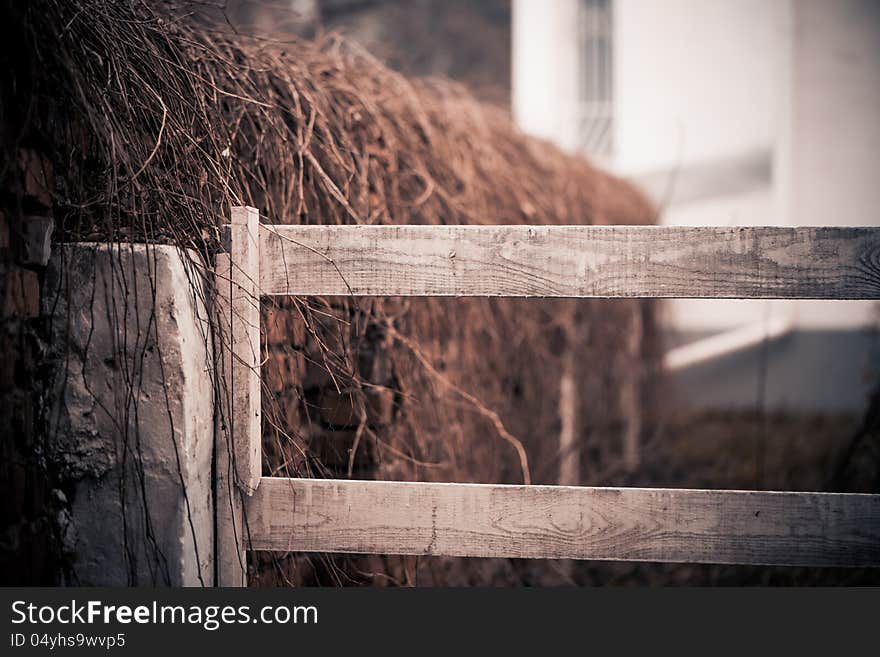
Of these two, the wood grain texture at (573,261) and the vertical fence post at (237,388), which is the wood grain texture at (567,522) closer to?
the vertical fence post at (237,388)

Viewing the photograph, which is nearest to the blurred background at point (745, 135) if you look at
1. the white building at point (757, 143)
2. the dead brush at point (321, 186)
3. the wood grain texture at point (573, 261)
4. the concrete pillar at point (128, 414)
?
the white building at point (757, 143)

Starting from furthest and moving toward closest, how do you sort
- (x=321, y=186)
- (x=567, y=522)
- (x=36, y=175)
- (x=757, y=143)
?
(x=757, y=143) < (x=321, y=186) < (x=567, y=522) < (x=36, y=175)

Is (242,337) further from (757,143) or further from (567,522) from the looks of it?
(757,143)

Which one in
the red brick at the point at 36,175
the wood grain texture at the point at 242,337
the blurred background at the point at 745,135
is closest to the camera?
the red brick at the point at 36,175

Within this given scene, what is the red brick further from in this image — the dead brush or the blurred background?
the blurred background

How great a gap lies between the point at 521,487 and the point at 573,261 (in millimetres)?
534

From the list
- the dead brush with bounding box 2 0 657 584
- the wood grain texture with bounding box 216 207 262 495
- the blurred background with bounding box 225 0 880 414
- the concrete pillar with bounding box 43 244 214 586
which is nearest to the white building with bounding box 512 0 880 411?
the blurred background with bounding box 225 0 880 414

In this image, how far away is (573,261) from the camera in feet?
5.82

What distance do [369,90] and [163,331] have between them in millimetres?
1430

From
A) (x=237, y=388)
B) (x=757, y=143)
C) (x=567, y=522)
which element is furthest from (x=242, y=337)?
(x=757, y=143)

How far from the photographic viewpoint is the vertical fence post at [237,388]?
177cm

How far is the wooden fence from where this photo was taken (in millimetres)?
1743

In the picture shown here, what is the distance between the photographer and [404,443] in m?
2.57

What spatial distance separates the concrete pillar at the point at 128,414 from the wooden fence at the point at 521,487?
0.38ft
